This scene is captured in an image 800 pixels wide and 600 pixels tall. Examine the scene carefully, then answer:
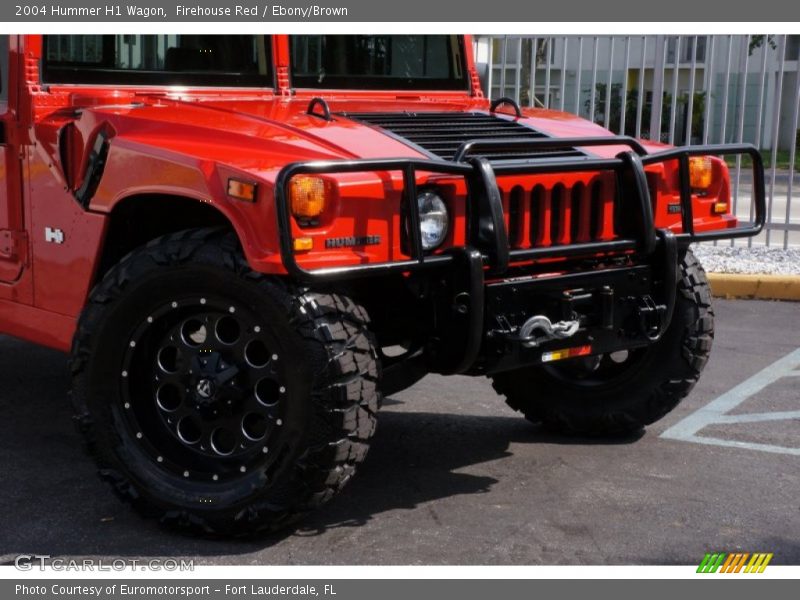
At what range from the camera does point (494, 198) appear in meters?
3.83

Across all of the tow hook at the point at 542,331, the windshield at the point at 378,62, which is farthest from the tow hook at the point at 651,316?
the windshield at the point at 378,62

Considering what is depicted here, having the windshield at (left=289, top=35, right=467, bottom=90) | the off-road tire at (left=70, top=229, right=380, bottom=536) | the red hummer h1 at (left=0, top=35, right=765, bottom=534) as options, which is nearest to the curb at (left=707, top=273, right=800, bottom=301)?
the windshield at (left=289, top=35, right=467, bottom=90)

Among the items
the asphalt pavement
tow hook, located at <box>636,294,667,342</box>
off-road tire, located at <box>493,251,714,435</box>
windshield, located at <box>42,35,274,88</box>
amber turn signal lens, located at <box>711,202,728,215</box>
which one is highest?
windshield, located at <box>42,35,274,88</box>

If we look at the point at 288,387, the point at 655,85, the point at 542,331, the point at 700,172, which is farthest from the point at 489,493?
the point at 655,85

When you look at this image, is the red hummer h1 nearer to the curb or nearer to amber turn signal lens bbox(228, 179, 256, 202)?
amber turn signal lens bbox(228, 179, 256, 202)

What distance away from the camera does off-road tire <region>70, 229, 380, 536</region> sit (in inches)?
146

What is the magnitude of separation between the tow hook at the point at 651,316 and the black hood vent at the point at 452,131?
1.94 ft

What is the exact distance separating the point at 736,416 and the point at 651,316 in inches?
55.6

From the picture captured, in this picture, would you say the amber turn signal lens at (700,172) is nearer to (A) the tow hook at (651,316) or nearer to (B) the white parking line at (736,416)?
(A) the tow hook at (651,316)

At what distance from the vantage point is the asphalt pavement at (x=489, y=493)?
3.90 meters

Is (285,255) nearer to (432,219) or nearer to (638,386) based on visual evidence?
(432,219)

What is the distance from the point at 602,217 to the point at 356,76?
1.53m

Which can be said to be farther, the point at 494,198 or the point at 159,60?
the point at 159,60

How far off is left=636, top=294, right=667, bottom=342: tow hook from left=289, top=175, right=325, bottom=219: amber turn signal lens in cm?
130
